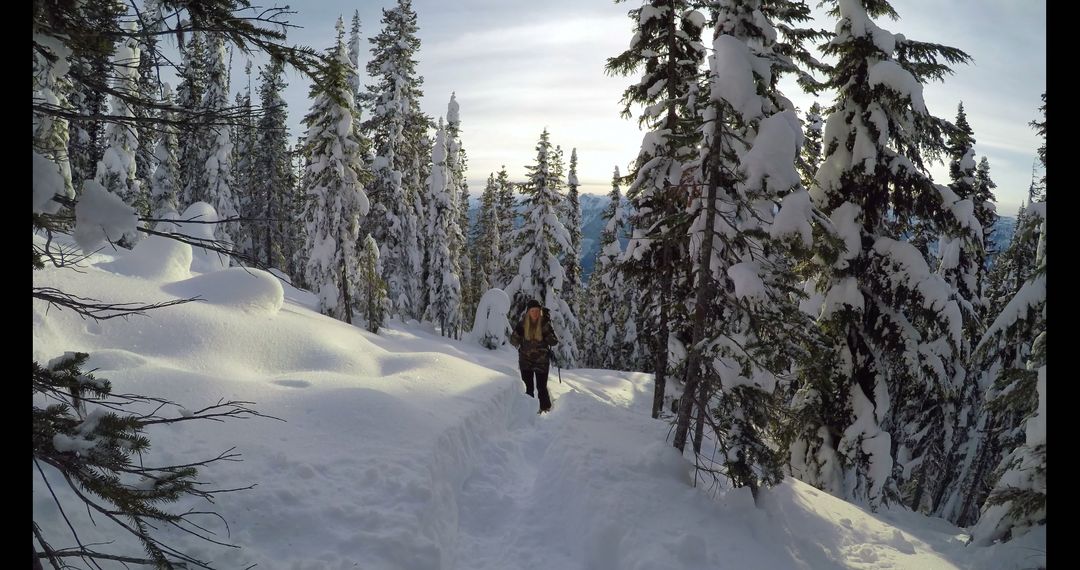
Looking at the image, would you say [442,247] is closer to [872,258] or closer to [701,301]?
[872,258]

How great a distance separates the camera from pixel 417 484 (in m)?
6.39

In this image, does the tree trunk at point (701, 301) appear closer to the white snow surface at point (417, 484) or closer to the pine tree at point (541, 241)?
the white snow surface at point (417, 484)

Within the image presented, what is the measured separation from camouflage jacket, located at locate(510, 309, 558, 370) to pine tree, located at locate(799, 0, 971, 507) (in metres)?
5.72

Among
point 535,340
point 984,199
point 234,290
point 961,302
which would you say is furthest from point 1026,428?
point 984,199

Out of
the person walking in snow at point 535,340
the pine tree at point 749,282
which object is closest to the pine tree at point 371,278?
Result: the person walking in snow at point 535,340

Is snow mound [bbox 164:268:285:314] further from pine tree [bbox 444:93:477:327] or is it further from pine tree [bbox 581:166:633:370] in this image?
pine tree [bbox 444:93:477:327]

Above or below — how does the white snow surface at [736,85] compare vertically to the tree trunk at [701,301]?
above

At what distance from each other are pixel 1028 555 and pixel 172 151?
3907 centimetres

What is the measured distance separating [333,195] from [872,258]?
2062cm

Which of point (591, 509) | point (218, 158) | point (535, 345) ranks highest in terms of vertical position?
point (218, 158)

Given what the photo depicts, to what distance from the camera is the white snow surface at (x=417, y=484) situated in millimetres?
5383

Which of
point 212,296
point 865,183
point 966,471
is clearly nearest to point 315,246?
point 212,296

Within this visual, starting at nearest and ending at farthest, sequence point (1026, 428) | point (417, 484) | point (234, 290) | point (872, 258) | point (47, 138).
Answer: point (47, 138)
point (1026, 428)
point (417, 484)
point (872, 258)
point (234, 290)

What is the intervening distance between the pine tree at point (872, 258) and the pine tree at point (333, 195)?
57.2ft
